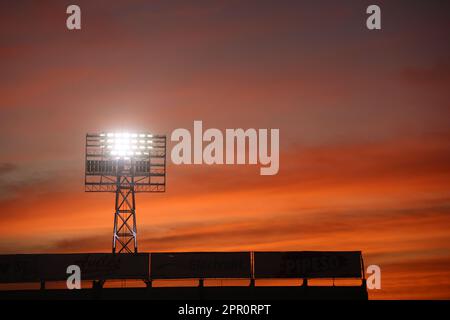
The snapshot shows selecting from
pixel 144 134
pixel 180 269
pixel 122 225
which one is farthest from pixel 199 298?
pixel 144 134

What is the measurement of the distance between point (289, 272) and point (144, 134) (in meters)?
18.4

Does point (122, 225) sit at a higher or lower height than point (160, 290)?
higher
